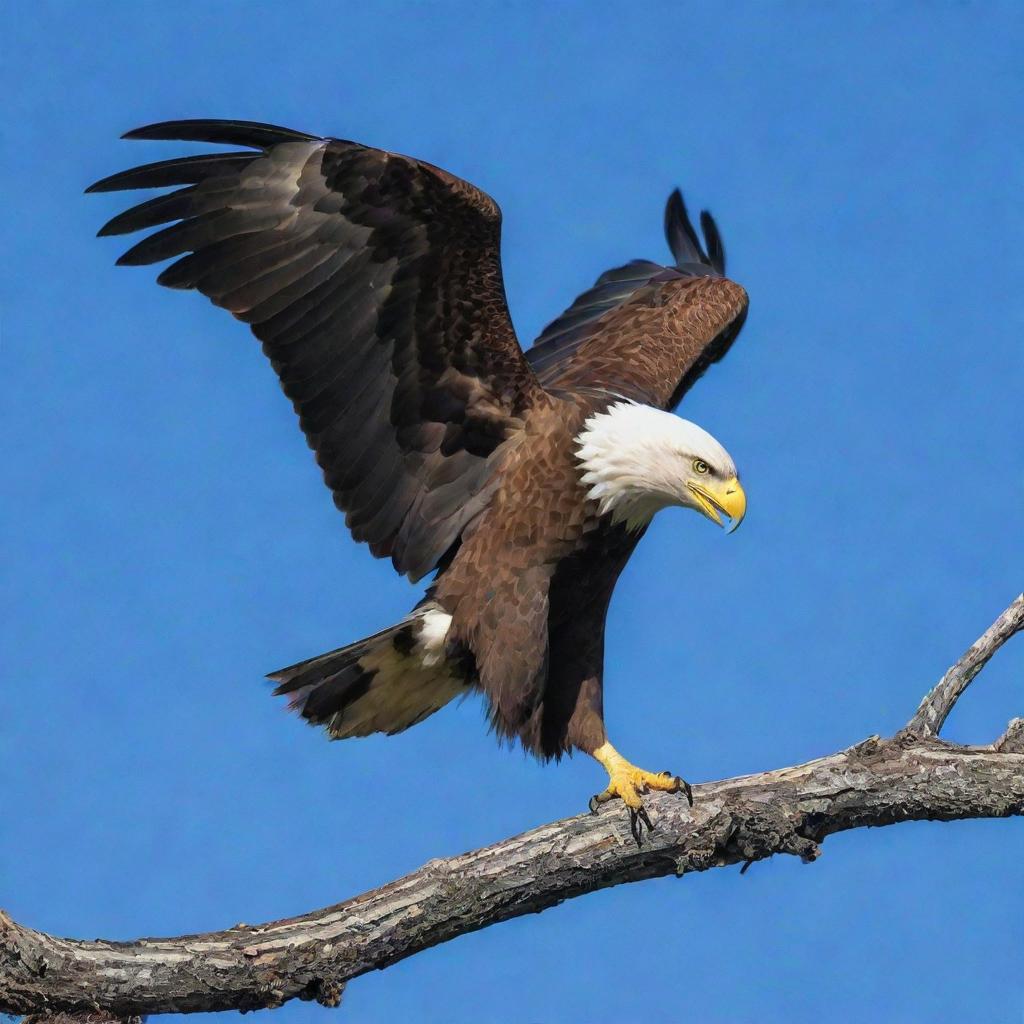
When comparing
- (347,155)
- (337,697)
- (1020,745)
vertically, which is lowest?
(1020,745)

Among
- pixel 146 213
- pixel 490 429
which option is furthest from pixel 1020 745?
pixel 146 213

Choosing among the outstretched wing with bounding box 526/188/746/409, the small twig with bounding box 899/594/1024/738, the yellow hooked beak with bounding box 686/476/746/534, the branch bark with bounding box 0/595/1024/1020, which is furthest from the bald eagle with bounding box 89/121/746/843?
the small twig with bounding box 899/594/1024/738

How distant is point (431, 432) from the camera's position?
655 cm

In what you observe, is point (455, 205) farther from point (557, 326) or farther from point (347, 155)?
point (557, 326)

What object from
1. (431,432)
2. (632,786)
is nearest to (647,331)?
(431,432)

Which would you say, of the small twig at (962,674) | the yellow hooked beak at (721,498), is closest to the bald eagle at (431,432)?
the yellow hooked beak at (721,498)

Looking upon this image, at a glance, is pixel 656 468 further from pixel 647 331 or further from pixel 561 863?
pixel 647 331

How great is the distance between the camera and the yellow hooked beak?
616 centimetres

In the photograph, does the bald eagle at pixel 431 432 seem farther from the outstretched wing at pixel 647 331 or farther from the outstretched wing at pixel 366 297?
the outstretched wing at pixel 647 331

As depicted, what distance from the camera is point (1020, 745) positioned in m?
5.32

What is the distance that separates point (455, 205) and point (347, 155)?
47 cm

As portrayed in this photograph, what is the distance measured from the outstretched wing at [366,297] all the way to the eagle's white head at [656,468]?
0.45m

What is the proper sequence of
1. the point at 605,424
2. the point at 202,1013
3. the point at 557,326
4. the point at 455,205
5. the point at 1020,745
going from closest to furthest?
the point at 202,1013
the point at 1020,745
the point at 455,205
the point at 605,424
the point at 557,326

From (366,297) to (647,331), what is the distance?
2.24 metres
